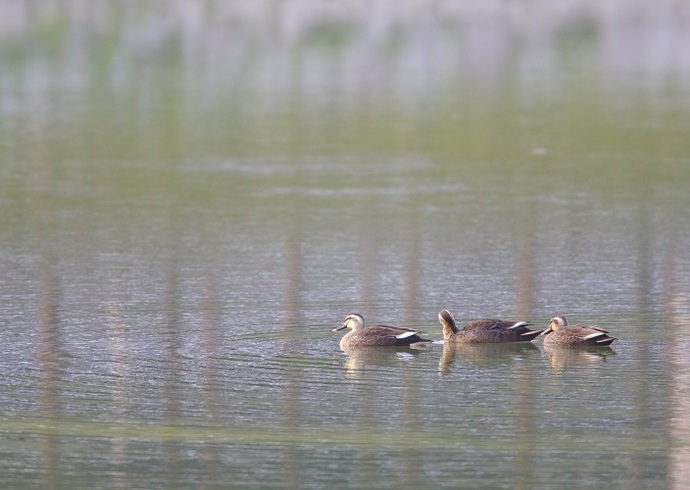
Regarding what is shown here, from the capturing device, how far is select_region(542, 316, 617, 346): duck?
1353 cm

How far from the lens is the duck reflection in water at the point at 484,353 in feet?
43.9

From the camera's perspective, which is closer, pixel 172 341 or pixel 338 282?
pixel 172 341

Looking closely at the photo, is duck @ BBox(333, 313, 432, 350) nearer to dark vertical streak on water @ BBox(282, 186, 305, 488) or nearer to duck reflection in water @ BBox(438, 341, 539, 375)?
duck reflection in water @ BBox(438, 341, 539, 375)

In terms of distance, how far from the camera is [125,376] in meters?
12.9

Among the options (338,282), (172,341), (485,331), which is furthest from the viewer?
(338,282)


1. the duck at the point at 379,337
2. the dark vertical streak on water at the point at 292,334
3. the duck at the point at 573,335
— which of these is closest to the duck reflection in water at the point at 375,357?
the duck at the point at 379,337

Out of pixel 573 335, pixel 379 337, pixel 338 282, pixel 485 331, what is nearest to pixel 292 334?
pixel 379 337

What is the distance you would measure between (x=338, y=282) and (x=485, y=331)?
306 centimetres

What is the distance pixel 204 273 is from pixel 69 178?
8567mm

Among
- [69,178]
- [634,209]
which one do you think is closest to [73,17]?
[69,178]

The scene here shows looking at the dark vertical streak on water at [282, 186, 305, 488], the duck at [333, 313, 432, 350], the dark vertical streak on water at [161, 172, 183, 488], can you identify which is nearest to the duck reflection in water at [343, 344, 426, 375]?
the duck at [333, 313, 432, 350]

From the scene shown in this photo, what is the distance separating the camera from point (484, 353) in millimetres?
13727

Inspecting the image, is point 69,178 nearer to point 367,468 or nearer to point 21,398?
point 21,398

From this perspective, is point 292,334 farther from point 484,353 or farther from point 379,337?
point 484,353
